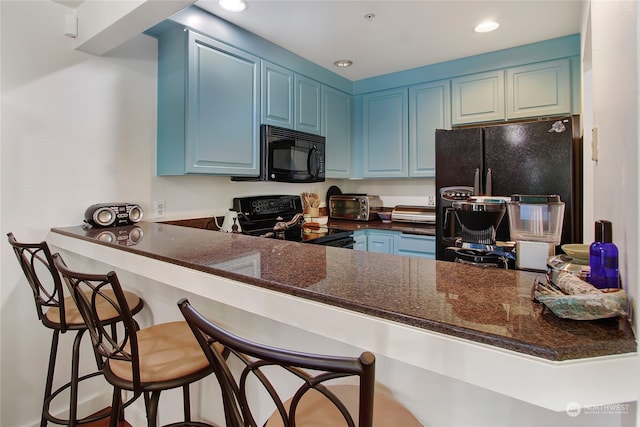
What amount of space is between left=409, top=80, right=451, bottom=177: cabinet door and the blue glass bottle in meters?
2.52

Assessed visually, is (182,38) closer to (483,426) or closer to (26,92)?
(26,92)

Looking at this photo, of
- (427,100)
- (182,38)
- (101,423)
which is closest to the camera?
(101,423)

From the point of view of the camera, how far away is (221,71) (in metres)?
2.24

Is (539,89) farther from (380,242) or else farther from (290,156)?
(290,156)

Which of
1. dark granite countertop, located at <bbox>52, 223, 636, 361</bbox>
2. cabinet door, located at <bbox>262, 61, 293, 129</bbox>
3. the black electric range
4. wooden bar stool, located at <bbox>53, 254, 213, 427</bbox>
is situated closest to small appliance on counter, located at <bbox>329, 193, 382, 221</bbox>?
the black electric range

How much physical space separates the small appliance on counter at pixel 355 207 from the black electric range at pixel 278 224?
0.50 metres

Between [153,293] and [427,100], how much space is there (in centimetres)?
278

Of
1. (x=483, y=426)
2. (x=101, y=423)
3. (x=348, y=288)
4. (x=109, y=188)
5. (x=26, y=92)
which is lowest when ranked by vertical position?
(x=101, y=423)

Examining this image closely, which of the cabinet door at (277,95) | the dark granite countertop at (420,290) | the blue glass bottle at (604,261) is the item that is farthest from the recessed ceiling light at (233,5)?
the blue glass bottle at (604,261)

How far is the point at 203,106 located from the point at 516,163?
6.92ft

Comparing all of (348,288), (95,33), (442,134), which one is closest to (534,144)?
(442,134)

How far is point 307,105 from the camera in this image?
9.80 ft

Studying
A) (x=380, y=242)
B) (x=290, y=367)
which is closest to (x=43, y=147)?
(x=290, y=367)

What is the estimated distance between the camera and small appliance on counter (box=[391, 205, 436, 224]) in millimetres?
3197
